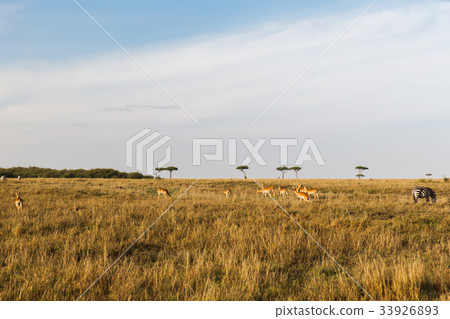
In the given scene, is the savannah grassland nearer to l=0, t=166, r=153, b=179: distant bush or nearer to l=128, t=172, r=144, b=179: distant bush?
l=128, t=172, r=144, b=179: distant bush

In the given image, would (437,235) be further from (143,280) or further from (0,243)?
(0,243)

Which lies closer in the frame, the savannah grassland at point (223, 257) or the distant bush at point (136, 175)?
the savannah grassland at point (223, 257)

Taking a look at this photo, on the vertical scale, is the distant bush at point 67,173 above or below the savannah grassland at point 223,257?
above

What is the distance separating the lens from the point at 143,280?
580 cm

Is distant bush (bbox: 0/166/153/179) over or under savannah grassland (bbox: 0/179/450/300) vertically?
over

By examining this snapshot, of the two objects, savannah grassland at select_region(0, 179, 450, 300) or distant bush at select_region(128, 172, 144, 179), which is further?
distant bush at select_region(128, 172, 144, 179)

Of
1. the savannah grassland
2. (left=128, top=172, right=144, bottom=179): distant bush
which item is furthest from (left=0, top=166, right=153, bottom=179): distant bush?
the savannah grassland

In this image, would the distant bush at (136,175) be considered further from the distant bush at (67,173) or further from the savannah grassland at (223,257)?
the savannah grassland at (223,257)

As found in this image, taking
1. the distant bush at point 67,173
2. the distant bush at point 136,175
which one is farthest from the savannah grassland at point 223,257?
the distant bush at point 67,173

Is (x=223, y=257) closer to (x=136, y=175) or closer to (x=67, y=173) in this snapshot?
(x=136, y=175)

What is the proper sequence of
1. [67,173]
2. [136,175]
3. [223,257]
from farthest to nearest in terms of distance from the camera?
1. [67,173]
2. [136,175]
3. [223,257]

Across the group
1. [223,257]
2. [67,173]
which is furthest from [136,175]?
[223,257]

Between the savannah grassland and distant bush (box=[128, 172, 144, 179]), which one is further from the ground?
distant bush (box=[128, 172, 144, 179])
